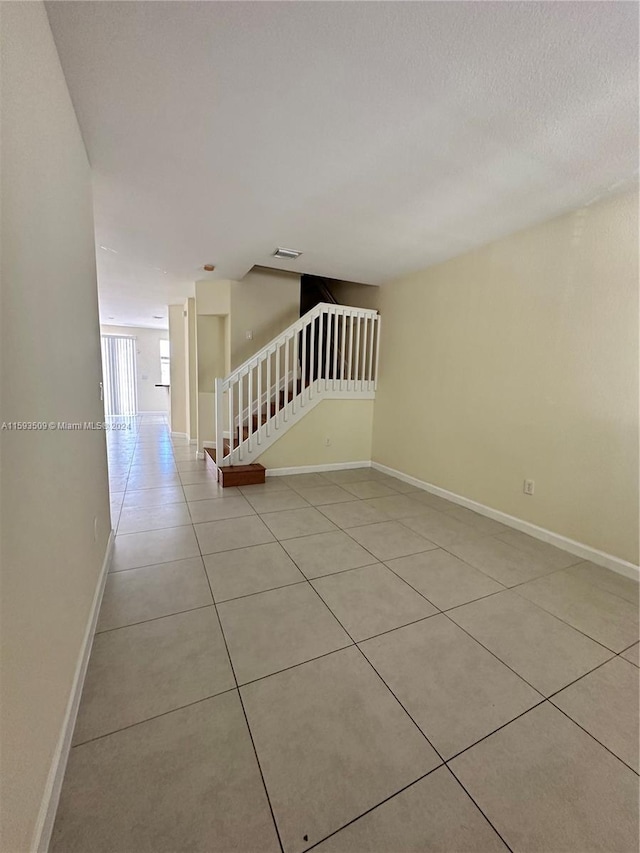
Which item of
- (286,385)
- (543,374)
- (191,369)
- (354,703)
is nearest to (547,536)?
(543,374)

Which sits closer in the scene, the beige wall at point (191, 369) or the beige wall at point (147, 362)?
the beige wall at point (191, 369)

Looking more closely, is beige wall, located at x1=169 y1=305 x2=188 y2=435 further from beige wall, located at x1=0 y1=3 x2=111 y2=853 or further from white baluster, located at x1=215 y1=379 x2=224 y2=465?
beige wall, located at x1=0 y1=3 x2=111 y2=853

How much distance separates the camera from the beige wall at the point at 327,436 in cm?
434

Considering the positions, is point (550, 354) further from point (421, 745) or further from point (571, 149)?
point (421, 745)

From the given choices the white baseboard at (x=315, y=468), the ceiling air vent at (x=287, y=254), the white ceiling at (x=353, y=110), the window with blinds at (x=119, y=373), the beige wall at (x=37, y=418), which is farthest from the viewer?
the window with blinds at (x=119, y=373)

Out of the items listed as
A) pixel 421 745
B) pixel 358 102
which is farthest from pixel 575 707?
pixel 358 102

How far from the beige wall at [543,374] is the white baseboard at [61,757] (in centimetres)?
308

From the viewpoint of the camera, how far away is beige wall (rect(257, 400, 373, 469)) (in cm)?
434

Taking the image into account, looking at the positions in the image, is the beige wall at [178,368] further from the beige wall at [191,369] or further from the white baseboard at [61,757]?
the white baseboard at [61,757]

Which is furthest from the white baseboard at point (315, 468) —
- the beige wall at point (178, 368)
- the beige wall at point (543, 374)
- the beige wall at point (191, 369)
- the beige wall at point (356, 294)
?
the beige wall at point (178, 368)

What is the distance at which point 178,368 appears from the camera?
643 centimetres

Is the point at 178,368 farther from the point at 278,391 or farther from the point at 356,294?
the point at 356,294

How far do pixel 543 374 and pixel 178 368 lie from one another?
586 centimetres

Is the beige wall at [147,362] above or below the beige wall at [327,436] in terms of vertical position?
above
